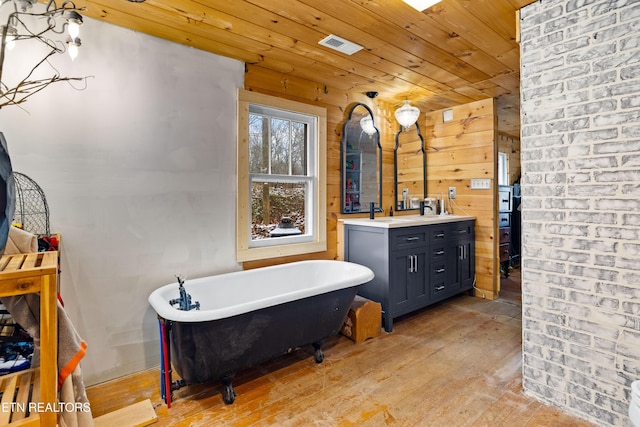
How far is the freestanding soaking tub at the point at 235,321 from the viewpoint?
71.7 inches

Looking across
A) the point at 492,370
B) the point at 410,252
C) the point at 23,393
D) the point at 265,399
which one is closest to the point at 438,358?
the point at 492,370

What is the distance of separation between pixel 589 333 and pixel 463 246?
80.2 inches

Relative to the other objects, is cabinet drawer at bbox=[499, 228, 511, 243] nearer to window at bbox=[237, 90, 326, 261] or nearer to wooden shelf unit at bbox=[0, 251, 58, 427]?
window at bbox=[237, 90, 326, 261]

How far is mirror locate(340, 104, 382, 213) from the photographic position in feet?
11.5

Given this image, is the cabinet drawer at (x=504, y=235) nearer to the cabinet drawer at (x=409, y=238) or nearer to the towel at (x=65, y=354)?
the cabinet drawer at (x=409, y=238)

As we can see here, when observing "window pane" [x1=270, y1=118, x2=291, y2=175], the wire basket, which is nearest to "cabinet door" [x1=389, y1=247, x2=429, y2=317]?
"window pane" [x1=270, y1=118, x2=291, y2=175]

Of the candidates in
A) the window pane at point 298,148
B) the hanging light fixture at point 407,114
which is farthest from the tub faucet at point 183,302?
the hanging light fixture at point 407,114

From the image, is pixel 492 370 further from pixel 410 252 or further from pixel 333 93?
pixel 333 93

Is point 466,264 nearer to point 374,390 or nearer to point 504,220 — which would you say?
point 504,220

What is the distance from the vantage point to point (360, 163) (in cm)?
366

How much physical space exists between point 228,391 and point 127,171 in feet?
5.21

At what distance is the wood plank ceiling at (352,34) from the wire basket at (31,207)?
1.11 meters

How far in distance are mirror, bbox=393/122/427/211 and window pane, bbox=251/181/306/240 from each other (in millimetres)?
1556

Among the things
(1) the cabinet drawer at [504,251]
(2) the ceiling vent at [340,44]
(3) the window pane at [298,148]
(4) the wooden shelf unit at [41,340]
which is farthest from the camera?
(1) the cabinet drawer at [504,251]
